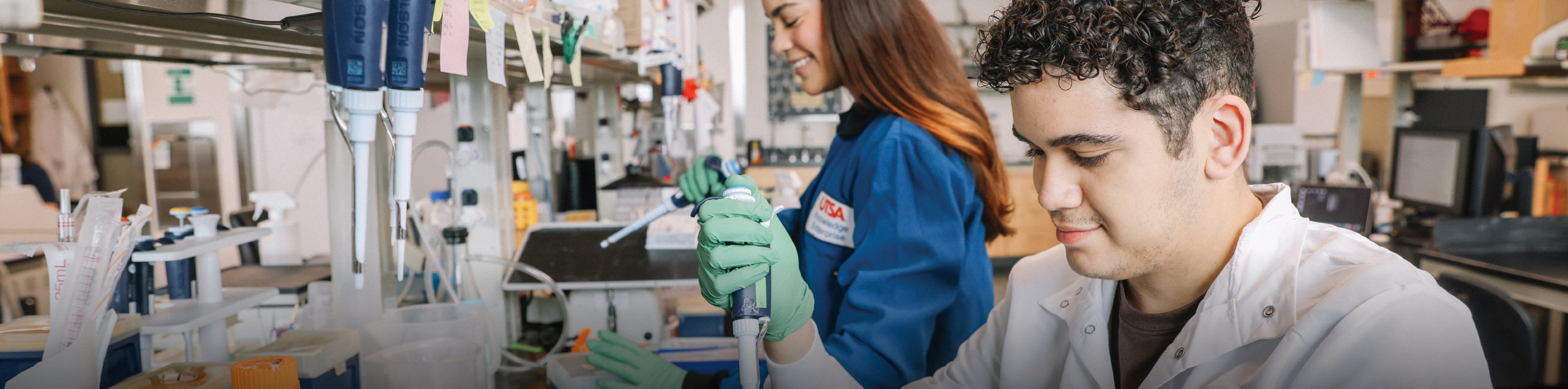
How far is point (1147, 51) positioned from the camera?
915 mm

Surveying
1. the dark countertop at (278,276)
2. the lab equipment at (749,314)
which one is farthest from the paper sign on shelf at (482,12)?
the dark countertop at (278,276)

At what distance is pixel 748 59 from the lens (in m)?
6.54

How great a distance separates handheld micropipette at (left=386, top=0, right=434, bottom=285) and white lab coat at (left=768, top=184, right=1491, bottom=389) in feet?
1.76

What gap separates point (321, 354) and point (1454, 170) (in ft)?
12.2

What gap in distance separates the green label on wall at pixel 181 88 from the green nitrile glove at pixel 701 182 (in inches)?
146

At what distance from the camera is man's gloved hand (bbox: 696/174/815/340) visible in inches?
37.4

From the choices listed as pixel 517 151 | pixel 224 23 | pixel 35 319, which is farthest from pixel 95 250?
pixel 517 151

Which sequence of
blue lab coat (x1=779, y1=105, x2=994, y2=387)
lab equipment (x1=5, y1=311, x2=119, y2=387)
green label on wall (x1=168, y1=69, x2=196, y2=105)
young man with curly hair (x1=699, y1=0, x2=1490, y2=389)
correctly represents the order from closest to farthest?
1. lab equipment (x1=5, y1=311, x2=119, y2=387)
2. young man with curly hair (x1=699, y1=0, x2=1490, y2=389)
3. blue lab coat (x1=779, y1=105, x2=994, y2=387)
4. green label on wall (x1=168, y1=69, x2=196, y2=105)

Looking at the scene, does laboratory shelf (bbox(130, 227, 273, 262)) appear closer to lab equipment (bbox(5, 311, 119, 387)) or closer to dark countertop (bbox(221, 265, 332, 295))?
lab equipment (bbox(5, 311, 119, 387))

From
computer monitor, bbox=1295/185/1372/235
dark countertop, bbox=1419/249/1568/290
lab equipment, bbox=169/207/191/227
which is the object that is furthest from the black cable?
dark countertop, bbox=1419/249/1568/290

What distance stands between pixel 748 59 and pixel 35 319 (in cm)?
586

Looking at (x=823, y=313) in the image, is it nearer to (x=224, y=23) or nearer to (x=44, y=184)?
(x=224, y=23)

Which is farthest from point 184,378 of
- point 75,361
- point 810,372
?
point 810,372

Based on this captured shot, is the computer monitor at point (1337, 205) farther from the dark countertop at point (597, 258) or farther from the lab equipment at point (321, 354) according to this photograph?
the lab equipment at point (321, 354)
